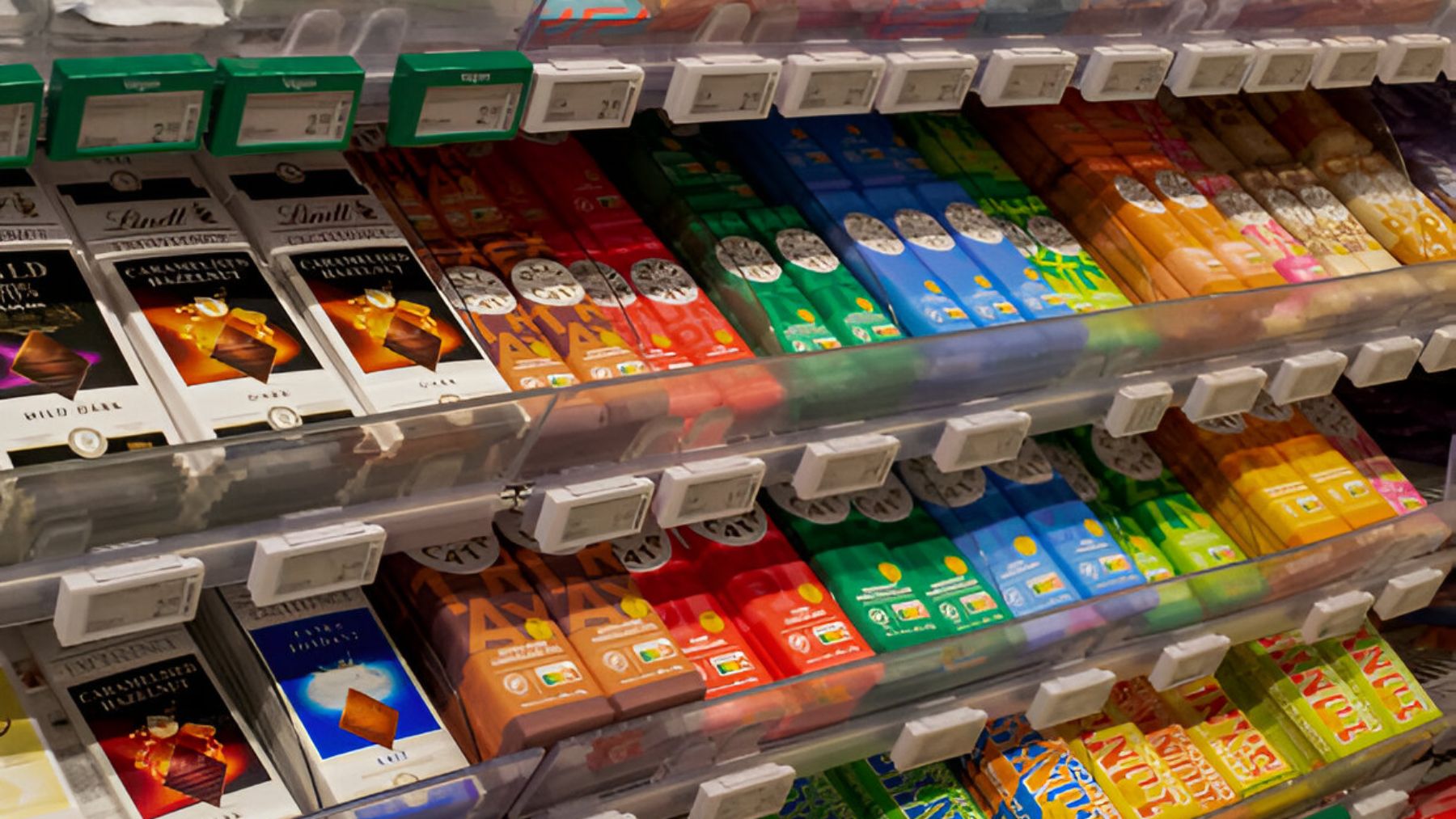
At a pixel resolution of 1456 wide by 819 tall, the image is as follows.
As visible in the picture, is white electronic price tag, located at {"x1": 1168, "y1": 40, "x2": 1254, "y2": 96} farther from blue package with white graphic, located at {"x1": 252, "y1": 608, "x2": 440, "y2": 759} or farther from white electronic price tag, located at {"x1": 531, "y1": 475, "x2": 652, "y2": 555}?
blue package with white graphic, located at {"x1": 252, "y1": 608, "x2": 440, "y2": 759}

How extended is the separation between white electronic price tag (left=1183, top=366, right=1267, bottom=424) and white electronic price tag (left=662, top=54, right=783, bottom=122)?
2.86ft

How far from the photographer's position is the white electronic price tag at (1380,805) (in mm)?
2568

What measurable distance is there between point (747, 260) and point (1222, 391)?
2.50 feet

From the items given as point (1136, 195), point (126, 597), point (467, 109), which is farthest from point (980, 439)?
point (126, 597)

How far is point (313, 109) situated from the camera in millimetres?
1374

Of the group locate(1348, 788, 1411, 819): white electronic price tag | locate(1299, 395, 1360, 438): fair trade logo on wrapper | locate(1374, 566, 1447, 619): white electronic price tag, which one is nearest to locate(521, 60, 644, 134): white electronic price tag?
locate(1299, 395, 1360, 438): fair trade logo on wrapper

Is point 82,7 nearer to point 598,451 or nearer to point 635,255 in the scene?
point 598,451

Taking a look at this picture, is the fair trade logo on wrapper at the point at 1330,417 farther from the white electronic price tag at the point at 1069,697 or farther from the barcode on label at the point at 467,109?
the barcode on label at the point at 467,109

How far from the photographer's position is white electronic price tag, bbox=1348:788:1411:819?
2568mm

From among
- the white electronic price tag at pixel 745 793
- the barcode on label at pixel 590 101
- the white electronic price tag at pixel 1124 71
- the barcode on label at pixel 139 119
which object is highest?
the white electronic price tag at pixel 1124 71

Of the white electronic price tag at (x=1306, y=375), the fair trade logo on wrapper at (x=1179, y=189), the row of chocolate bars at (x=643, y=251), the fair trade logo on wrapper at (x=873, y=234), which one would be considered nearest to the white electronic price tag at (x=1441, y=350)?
the row of chocolate bars at (x=643, y=251)

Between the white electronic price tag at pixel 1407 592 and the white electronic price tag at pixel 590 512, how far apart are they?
5.08 feet

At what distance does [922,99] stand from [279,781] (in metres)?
1.06

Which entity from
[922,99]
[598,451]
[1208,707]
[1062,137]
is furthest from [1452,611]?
[598,451]
